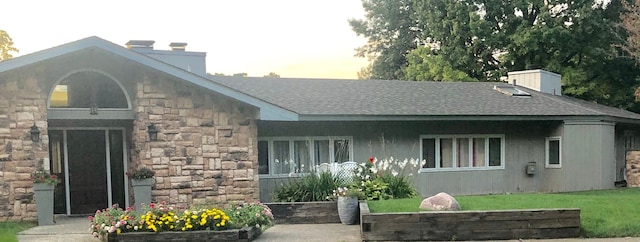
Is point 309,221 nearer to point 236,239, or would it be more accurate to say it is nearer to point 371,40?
point 236,239

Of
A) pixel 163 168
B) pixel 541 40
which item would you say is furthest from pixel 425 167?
pixel 541 40

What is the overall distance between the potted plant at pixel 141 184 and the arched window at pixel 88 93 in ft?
4.59

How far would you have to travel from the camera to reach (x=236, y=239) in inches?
338

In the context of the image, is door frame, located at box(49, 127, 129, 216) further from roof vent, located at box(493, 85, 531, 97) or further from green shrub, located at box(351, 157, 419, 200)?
roof vent, located at box(493, 85, 531, 97)

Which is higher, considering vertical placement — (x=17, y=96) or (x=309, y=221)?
(x=17, y=96)

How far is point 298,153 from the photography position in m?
14.7

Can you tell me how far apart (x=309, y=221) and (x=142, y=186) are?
3.44 meters

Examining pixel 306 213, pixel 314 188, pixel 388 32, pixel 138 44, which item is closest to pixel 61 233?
pixel 306 213

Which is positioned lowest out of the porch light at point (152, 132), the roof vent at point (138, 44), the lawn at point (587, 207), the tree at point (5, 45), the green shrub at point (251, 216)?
the lawn at point (587, 207)

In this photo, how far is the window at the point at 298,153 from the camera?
1434cm

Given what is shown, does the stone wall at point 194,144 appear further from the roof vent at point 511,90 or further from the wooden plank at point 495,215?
the roof vent at point 511,90

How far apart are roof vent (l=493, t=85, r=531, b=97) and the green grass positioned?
1442 centimetres

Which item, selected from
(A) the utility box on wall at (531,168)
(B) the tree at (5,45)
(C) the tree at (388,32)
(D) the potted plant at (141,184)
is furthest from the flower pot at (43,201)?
(C) the tree at (388,32)

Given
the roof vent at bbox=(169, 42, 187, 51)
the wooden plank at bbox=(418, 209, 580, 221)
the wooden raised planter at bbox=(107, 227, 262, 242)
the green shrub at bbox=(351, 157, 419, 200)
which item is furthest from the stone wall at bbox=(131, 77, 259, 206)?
the roof vent at bbox=(169, 42, 187, 51)
